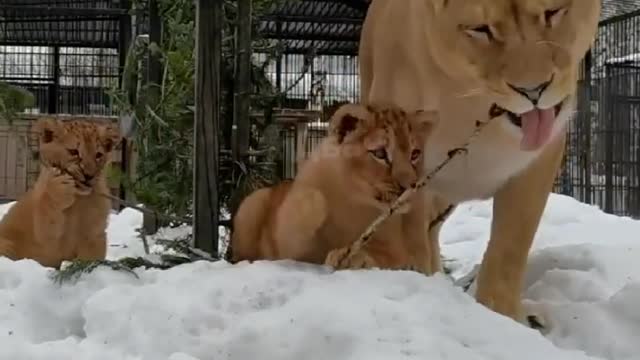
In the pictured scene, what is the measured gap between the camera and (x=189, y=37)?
429cm

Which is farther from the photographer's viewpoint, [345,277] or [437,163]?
[437,163]

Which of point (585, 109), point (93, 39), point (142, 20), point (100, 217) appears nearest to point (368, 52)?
point (100, 217)

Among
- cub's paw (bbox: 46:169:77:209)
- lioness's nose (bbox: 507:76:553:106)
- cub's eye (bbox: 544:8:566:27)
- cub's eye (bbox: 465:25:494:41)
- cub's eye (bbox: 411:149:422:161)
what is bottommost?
cub's paw (bbox: 46:169:77:209)

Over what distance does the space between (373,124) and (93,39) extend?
8.75m

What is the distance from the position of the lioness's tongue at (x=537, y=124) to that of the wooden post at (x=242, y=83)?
1.50m

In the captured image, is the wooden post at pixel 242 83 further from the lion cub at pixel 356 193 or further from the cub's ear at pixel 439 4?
the cub's ear at pixel 439 4

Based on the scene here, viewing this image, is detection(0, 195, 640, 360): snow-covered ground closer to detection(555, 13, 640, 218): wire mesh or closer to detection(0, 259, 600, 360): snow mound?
detection(0, 259, 600, 360): snow mound

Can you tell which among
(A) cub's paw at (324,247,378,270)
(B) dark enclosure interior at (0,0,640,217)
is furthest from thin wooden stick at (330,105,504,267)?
(B) dark enclosure interior at (0,0,640,217)

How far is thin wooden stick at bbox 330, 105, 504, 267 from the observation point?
2489mm

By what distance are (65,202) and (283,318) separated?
66.6 inches

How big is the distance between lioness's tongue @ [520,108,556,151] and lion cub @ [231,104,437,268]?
34cm

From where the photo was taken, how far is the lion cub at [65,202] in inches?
138

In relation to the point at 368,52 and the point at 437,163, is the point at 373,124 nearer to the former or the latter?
the point at 437,163

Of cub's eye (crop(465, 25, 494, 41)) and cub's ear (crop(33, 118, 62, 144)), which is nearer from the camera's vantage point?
cub's eye (crop(465, 25, 494, 41))
